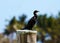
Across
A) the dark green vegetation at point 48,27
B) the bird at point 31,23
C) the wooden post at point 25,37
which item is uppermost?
the bird at point 31,23

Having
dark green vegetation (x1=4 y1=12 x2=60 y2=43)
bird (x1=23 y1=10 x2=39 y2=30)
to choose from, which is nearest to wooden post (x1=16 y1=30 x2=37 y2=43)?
bird (x1=23 y1=10 x2=39 y2=30)

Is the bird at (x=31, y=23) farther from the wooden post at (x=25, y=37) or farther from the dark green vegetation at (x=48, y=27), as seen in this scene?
the dark green vegetation at (x=48, y=27)

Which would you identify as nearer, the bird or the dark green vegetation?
the bird

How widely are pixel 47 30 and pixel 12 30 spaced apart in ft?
18.7

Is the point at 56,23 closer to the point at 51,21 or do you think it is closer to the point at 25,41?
the point at 51,21

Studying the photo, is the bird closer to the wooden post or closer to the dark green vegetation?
the wooden post

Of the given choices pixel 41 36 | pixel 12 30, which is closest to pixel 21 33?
pixel 41 36

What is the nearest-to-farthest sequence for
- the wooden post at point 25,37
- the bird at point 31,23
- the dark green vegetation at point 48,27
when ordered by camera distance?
the wooden post at point 25,37
the bird at point 31,23
the dark green vegetation at point 48,27

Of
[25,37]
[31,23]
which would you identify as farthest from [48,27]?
[25,37]

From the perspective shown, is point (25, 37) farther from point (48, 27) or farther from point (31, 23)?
point (48, 27)

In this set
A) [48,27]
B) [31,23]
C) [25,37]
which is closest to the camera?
[25,37]

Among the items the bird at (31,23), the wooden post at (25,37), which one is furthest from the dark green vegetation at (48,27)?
the wooden post at (25,37)

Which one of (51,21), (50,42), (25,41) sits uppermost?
(25,41)

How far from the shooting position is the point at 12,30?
48750 mm
